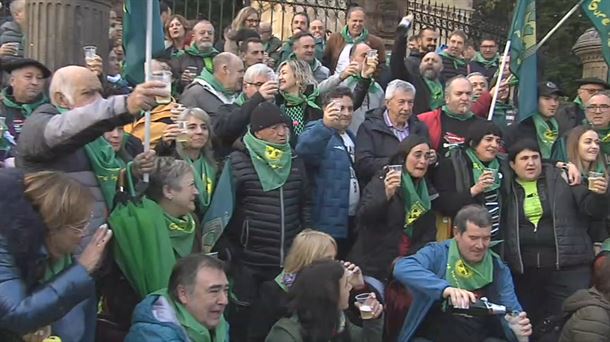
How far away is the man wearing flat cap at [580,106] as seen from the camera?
9.05m

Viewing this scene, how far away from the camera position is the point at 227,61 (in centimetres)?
737

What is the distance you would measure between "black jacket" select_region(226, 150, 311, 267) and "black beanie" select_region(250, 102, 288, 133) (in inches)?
9.4

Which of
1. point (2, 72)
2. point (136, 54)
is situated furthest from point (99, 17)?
point (136, 54)

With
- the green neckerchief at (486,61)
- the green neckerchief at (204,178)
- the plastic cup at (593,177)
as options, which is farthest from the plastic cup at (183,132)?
the green neckerchief at (486,61)

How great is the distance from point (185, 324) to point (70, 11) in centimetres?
308

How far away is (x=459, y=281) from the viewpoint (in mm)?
5910

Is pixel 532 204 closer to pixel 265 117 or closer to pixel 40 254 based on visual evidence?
pixel 265 117

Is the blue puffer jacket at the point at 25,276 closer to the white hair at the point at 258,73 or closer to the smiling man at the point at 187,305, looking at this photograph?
the smiling man at the point at 187,305

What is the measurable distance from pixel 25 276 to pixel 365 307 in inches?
85.4

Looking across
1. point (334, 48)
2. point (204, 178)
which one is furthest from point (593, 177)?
point (334, 48)

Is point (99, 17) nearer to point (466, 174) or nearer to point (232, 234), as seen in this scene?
point (232, 234)

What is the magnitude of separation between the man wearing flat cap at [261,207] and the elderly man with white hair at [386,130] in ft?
2.59

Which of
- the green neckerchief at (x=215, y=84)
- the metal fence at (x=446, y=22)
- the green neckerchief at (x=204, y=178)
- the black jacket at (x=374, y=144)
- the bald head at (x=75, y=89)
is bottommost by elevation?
the green neckerchief at (x=204, y=178)

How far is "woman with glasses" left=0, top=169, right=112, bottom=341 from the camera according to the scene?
150 inches
